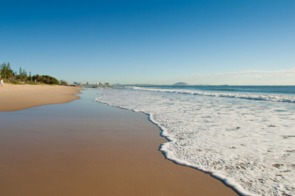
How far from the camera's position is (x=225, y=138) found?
22.1 feet

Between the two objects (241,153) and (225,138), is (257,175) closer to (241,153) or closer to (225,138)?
(241,153)

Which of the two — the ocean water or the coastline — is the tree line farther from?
the ocean water

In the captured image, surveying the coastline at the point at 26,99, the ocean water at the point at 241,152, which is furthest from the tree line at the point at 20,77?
the ocean water at the point at 241,152

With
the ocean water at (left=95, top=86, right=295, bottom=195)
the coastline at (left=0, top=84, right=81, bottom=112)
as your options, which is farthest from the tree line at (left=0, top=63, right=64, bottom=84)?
the ocean water at (left=95, top=86, right=295, bottom=195)

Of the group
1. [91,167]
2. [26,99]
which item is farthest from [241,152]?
[26,99]

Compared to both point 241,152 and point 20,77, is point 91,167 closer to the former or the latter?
point 241,152

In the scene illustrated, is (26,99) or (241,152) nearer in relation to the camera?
(241,152)

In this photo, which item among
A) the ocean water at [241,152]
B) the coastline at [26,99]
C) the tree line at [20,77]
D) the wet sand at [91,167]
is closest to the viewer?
the wet sand at [91,167]

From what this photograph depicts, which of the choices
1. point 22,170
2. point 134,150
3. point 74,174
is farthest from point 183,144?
point 22,170

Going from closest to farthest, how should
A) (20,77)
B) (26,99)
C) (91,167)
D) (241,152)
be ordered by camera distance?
(91,167), (241,152), (26,99), (20,77)

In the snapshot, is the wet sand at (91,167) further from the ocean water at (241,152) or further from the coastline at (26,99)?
the coastline at (26,99)

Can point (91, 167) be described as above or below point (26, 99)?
below

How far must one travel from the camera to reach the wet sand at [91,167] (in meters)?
3.42

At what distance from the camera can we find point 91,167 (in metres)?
4.27
